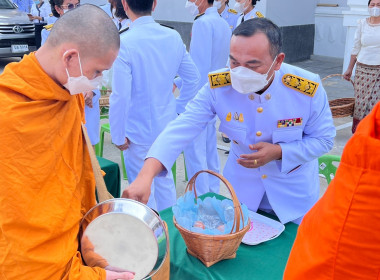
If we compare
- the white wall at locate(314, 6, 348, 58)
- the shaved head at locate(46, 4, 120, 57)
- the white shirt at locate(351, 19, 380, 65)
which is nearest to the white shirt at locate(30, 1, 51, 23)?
the white wall at locate(314, 6, 348, 58)

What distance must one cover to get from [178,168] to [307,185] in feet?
8.53

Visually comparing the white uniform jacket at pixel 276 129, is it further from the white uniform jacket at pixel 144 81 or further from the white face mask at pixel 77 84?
the white uniform jacket at pixel 144 81

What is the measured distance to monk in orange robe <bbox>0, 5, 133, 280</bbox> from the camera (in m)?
1.15

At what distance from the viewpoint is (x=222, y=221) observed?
1521mm

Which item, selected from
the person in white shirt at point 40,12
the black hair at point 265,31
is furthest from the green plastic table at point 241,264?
the person in white shirt at point 40,12

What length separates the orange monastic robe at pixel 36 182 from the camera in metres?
1.15

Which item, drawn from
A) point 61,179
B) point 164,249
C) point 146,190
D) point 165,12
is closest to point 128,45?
point 146,190

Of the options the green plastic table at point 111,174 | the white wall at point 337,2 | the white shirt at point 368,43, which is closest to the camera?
the green plastic table at point 111,174

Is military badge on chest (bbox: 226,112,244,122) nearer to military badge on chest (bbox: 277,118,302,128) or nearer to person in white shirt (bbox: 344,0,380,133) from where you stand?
military badge on chest (bbox: 277,118,302,128)

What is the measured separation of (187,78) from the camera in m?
3.13

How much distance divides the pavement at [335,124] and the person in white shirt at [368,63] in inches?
18.4

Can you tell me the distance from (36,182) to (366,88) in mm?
4511

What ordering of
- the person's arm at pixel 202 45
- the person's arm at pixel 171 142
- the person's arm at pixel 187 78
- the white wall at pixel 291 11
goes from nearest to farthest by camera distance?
the person's arm at pixel 171 142 < the person's arm at pixel 187 78 < the person's arm at pixel 202 45 < the white wall at pixel 291 11

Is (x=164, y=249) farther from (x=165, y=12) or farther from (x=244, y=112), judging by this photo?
(x=165, y=12)
